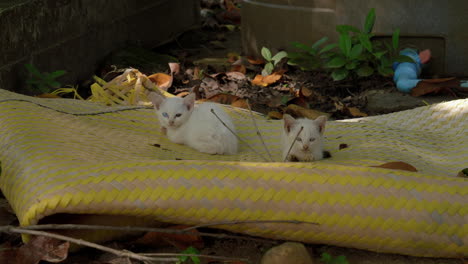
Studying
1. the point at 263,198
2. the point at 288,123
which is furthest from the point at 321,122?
the point at 263,198

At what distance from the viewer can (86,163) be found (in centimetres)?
236

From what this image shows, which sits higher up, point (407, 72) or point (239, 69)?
point (407, 72)

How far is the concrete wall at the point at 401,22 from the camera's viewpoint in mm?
4730

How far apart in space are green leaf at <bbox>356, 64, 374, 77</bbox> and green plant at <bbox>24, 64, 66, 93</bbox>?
2.23m

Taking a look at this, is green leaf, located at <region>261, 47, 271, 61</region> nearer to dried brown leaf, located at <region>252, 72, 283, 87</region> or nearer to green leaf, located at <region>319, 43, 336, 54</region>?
dried brown leaf, located at <region>252, 72, 283, 87</region>

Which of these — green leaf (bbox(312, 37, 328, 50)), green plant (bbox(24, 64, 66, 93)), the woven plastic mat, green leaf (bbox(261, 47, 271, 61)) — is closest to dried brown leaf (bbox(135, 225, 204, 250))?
the woven plastic mat

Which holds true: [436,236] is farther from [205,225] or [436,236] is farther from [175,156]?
[175,156]

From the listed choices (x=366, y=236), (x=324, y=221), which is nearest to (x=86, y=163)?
(x=324, y=221)

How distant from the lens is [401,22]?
15.9 feet

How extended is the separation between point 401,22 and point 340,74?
0.63 metres

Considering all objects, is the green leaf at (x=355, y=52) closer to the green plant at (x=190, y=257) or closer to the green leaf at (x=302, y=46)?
the green leaf at (x=302, y=46)

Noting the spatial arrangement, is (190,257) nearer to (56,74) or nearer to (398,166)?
(398,166)

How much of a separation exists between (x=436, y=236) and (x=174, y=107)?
62.8 inches

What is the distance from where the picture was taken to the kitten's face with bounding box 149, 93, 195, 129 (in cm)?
325
